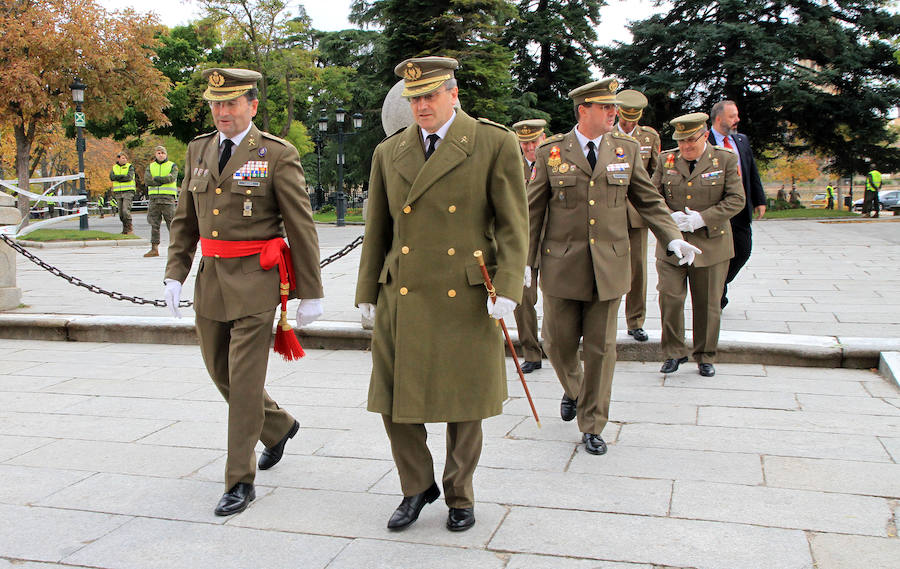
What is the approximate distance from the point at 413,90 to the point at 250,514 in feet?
6.60

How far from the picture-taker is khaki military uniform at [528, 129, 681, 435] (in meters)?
4.73

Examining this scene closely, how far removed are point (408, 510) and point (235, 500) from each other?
826 mm

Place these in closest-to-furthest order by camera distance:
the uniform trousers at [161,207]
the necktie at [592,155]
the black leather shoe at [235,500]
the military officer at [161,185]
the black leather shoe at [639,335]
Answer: the black leather shoe at [235,500] → the necktie at [592,155] → the black leather shoe at [639,335] → the military officer at [161,185] → the uniform trousers at [161,207]

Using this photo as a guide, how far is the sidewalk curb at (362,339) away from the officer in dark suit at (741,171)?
73cm

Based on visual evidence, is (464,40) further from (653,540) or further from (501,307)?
(653,540)

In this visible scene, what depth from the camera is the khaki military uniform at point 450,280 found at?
3482 mm

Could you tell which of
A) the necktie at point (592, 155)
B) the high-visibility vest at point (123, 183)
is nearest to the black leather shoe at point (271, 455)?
the necktie at point (592, 155)

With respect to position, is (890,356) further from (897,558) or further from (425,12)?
(425,12)

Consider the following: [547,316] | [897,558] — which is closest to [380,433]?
[547,316]

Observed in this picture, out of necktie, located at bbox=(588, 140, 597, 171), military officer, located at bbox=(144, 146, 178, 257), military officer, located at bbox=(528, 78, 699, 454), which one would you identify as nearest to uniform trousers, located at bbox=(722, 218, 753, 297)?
military officer, located at bbox=(528, 78, 699, 454)

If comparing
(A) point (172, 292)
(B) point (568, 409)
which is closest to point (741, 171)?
(B) point (568, 409)

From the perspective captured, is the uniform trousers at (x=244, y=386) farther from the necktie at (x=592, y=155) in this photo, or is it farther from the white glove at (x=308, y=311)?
the necktie at (x=592, y=155)

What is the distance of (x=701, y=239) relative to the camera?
6418 millimetres

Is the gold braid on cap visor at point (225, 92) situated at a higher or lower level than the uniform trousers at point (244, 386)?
higher
